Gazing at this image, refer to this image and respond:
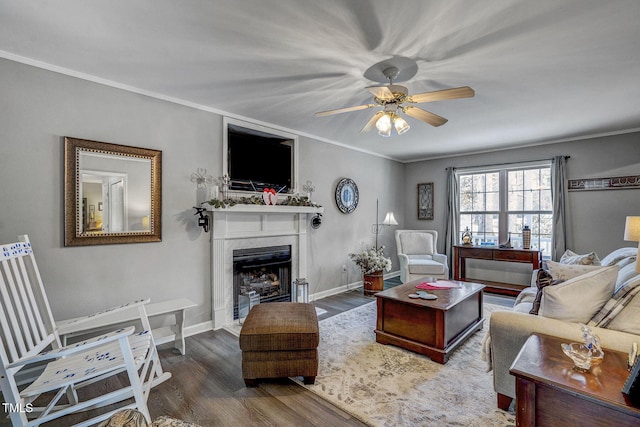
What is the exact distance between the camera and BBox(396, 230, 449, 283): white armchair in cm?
483

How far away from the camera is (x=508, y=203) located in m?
5.33

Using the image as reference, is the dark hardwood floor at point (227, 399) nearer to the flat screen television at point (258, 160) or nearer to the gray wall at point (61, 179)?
the gray wall at point (61, 179)

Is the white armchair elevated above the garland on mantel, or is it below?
below

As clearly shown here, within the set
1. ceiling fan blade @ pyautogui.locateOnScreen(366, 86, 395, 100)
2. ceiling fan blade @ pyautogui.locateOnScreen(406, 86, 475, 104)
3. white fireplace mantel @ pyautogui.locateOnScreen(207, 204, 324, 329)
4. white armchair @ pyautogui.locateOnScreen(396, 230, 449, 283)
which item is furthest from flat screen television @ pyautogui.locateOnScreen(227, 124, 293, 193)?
white armchair @ pyautogui.locateOnScreen(396, 230, 449, 283)

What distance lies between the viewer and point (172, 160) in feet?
10.1

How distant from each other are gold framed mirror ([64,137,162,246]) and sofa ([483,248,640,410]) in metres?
3.09

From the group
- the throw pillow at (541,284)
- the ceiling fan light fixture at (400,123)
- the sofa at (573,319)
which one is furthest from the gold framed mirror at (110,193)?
the throw pillow at (541,284)

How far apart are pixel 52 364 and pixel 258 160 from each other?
107 inches

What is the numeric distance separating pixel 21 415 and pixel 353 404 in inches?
73.1

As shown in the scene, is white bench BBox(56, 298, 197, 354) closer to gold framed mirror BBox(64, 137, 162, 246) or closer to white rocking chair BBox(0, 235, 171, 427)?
white rocking chair BBox(0, 235, 171, 427)

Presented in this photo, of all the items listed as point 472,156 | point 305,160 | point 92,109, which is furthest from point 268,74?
point 472,156

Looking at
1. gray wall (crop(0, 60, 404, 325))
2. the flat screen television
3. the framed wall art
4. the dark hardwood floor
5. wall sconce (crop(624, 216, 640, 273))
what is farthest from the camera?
the framed wall art

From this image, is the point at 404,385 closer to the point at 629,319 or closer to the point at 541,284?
the point at 541,284

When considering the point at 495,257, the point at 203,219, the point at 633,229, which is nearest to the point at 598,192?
the point at 495,257
